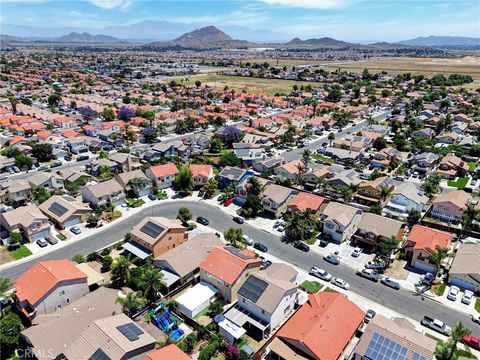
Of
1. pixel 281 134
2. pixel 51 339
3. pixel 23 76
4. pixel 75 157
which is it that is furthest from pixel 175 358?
pixel 23 76

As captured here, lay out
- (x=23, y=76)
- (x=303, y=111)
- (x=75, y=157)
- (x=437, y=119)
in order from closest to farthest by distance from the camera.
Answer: (x=75, y=157), (x=437, y=119), (x=303, y=111), (x=23, y=76)

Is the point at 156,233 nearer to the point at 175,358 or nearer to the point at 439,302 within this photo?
the point at 175,358

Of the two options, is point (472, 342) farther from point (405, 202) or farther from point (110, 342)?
point (110, 342)

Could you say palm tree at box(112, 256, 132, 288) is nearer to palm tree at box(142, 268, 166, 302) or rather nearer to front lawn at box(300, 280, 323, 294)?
palm tree at box(142, 268, 166, 302)

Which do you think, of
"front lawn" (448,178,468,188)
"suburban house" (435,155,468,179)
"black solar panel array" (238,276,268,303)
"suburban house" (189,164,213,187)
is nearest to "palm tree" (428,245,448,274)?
"black solar panel array" (238,276,268,303)

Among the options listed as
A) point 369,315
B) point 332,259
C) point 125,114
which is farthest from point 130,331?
point 125,114
